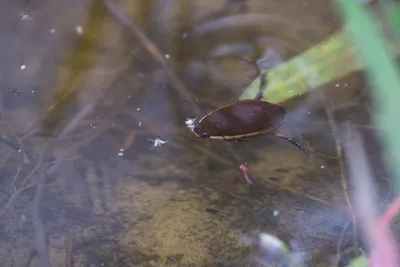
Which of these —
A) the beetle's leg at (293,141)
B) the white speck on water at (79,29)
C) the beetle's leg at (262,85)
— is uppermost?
the beetle's leg at (262,85)

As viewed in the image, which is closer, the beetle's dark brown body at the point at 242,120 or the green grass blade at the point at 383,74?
the green grass blade at the point at 383,74

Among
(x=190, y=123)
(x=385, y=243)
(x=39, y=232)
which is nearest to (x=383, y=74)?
(x=385, y=243)

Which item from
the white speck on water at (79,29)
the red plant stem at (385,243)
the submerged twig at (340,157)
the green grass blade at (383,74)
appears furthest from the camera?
the white speck on water at (79,29)

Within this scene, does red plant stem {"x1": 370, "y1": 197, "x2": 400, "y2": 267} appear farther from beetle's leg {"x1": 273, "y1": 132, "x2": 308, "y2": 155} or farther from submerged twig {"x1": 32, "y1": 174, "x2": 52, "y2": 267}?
submerged twig {"x1": 32, "y1": 174, "x2": 52, "y2": 267}

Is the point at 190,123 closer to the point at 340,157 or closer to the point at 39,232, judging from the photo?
the point at 340,157

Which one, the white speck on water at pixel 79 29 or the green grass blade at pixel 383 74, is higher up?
the white speck on water at pixel 79 29

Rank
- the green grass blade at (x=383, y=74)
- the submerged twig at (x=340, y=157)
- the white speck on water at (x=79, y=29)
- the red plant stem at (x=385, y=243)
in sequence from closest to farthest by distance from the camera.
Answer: the green grass blade at (x=383, y=74) < the red plant stem at (x=385, y=243) < the submerged twig at (x=340, y=157) < the white speck on water at (x=79, y=29)

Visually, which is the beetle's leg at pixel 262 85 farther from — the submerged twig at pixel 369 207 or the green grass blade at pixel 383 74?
the green grass blade at pixel 383 74

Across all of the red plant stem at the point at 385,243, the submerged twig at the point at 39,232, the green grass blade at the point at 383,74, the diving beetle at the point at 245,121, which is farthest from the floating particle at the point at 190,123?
the green grass blade at the point at 383,74

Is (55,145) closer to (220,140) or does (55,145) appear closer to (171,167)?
(171,167)

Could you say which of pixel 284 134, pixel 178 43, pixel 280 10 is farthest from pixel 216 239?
pixel 280 10
